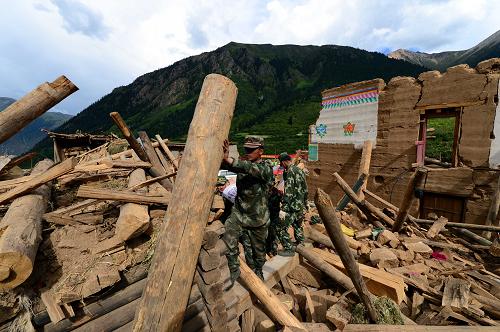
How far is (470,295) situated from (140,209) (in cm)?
562

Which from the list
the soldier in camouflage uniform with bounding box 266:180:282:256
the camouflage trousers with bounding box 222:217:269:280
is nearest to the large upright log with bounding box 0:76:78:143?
the camouflage trousers with bounding box 222:217:269:280

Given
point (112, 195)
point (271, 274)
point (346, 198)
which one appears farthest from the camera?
point (346, 198)

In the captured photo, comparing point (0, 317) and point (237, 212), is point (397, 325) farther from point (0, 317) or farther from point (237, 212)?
Result: point (0, 317)

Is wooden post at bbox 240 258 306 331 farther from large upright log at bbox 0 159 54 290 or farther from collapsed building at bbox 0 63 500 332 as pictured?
large upright log at bbox 0 159 54 290

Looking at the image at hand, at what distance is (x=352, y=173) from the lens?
1120 centimetres

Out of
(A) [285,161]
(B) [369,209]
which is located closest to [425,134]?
(B) [369,209]

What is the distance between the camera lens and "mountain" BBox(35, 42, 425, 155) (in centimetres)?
9219

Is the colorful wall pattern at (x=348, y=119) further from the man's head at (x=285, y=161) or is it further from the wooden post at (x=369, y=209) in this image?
the man's head at (x=285, y=161)

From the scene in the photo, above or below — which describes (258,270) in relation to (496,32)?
below

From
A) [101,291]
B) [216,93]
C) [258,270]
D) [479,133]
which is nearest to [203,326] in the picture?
[258,270]

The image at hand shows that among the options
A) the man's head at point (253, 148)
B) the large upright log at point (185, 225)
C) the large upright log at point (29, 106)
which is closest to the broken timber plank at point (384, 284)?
the man's head at point (253, 148)

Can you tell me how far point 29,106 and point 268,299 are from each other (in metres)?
3.93

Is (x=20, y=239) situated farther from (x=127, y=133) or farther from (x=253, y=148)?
(x=127, y=133)

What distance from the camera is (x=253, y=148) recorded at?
12.4 ft
